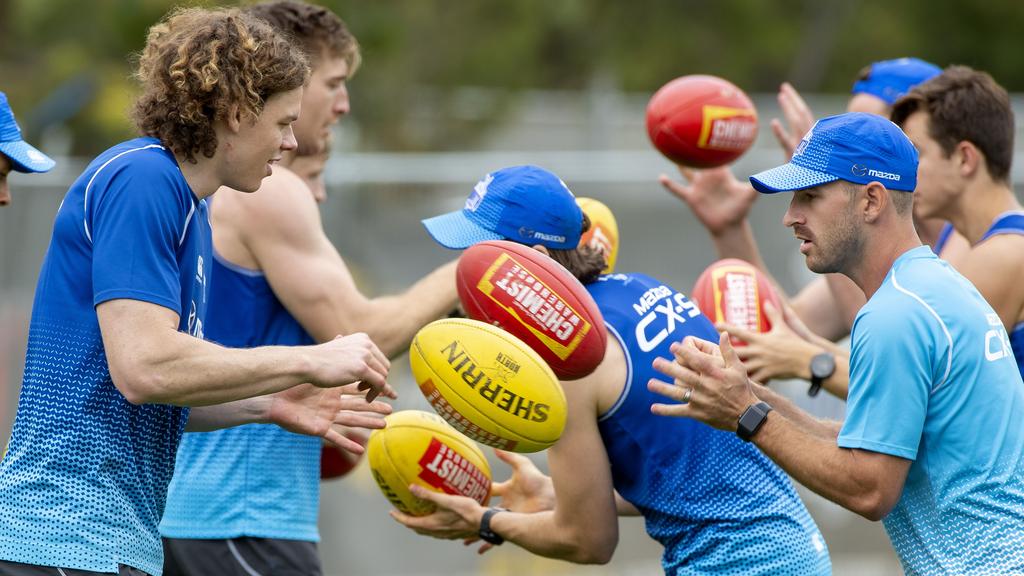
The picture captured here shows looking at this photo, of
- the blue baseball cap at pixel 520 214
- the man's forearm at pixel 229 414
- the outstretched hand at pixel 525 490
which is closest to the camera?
the man's forearm at pixel 229 414

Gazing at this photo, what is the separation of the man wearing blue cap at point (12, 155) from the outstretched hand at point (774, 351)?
282 centimetres

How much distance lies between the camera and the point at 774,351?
17.9 ft

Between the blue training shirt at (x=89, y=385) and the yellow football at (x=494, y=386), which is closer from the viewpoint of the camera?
the blue training shirt at (x=89, y=385)

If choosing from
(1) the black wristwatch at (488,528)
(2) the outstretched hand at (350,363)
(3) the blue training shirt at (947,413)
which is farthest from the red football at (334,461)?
(3) the blue training shirt at (947,413)

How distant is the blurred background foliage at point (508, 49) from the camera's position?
13328mm

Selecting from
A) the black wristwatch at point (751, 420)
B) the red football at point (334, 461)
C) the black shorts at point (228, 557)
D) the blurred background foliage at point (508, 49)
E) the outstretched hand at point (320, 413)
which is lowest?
the blurred background foliage at point (508, 49)

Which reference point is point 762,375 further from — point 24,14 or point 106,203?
point 24,14

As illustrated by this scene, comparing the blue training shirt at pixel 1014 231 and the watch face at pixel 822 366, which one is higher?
the blue training shirt at pixel 1014 231

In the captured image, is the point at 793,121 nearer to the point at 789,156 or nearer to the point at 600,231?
the point at 789,156

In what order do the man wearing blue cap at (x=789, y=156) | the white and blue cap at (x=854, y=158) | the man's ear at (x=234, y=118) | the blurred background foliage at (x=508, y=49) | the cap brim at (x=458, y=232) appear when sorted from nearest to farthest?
the man's ear at (x=234, y=118), the white and blue cap at (x=854, y=158), the cap brim at (x=458, y=232), the man wearing blue cap at (x=789, y=156), the blurred background foliage at (x=508, y=49)

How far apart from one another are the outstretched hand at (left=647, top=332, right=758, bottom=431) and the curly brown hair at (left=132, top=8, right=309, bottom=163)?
1.50m

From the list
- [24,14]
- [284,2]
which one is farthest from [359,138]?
[284,2]

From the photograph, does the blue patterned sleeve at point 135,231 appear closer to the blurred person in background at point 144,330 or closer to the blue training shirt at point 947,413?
the blurred person in background at point 144,330

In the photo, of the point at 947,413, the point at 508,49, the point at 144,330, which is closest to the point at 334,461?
the point at 144,330
